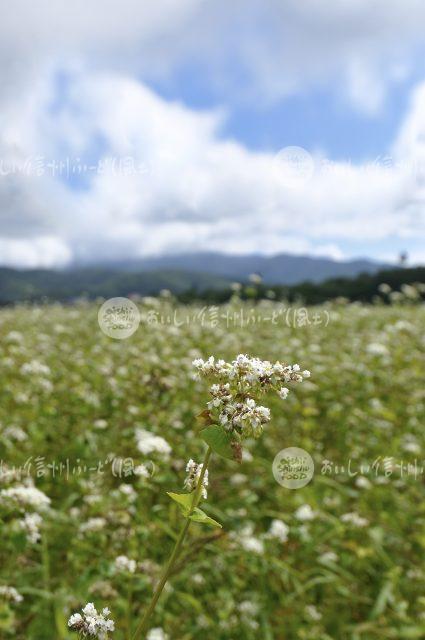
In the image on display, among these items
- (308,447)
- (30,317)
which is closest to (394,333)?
(308,447)

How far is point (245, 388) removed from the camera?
117cm

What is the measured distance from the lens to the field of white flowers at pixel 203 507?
3.50m

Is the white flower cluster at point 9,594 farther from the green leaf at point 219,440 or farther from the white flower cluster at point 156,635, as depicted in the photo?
the green leaf at point 219,440

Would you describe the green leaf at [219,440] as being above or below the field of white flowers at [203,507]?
above

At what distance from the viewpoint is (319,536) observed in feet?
16.0

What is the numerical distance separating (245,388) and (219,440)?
0.40ft

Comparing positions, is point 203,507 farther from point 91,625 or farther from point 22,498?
point 91,625

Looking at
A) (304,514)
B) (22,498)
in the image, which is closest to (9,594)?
(22,498)

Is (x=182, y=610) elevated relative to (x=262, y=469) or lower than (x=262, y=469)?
lower

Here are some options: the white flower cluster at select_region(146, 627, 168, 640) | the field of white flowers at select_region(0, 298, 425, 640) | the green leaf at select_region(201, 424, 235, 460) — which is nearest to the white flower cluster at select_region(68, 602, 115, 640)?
the field of white flowers at select_region(0, 298, 425, 640)

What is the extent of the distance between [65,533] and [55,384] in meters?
2.92

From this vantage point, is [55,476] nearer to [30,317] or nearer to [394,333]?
[394,333]

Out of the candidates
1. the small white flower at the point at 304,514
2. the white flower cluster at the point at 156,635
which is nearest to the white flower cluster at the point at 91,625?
the white flower cluster at the point at 156,635

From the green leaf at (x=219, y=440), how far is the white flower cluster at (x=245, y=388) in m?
0.02
